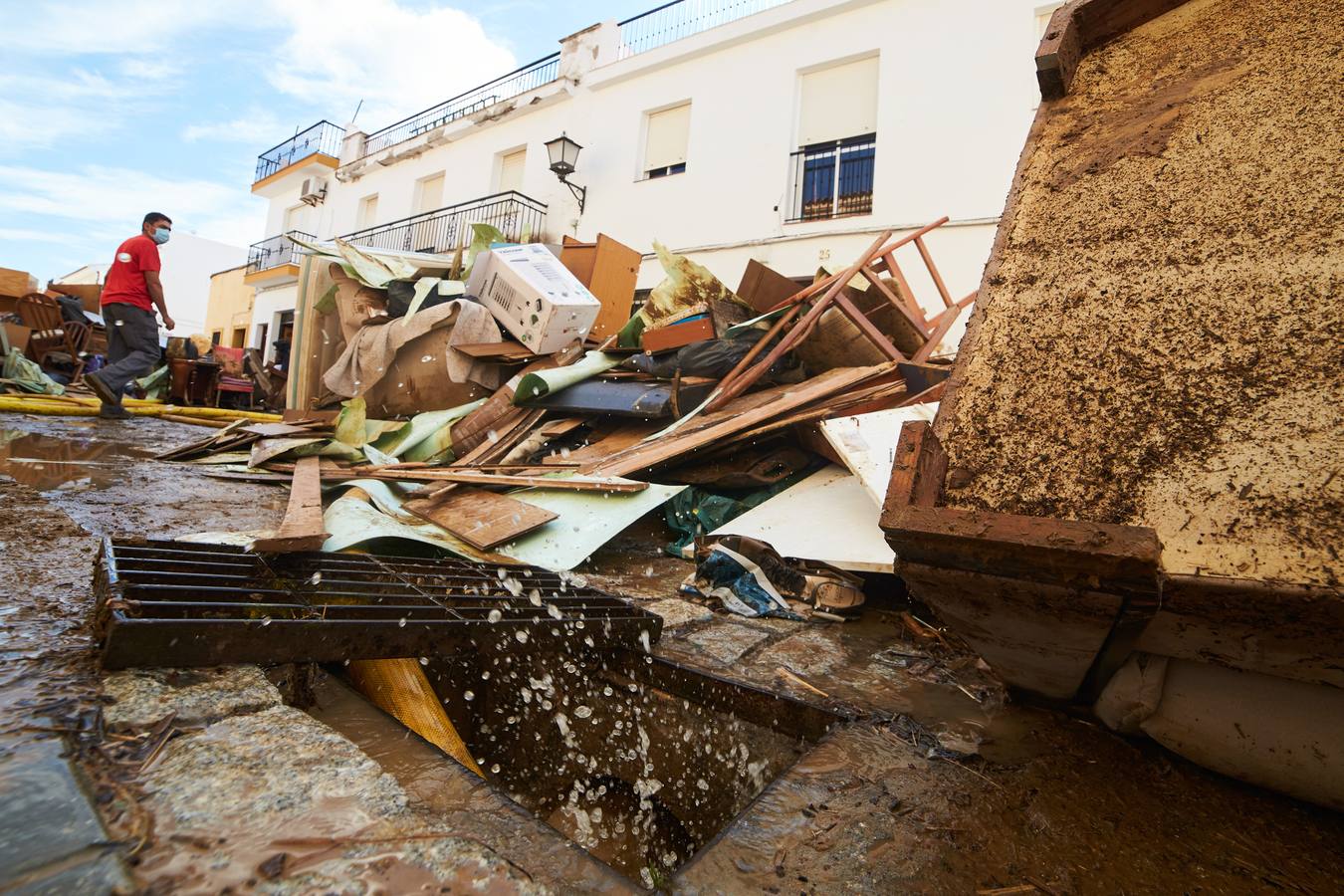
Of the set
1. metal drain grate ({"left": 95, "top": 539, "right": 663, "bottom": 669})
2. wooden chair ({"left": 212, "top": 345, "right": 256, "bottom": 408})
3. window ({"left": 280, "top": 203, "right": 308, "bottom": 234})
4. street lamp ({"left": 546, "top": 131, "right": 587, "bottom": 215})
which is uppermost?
window ({"left": 280, "top": 203, "right": 308, "bottom": 234})

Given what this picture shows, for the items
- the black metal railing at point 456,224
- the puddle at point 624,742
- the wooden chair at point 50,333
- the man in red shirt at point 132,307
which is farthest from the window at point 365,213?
the puddle at point 624,742

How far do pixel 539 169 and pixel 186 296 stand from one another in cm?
3261

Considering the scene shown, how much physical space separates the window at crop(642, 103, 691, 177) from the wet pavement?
10.5m

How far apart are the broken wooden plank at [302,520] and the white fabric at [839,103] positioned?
27.6 feet

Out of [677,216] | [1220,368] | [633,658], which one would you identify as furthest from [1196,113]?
[677,216]

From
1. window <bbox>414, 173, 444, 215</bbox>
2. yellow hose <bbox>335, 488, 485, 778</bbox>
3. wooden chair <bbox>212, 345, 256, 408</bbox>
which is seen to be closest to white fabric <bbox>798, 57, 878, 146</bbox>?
window <bbox>414, 173, 444, 215</bbox>

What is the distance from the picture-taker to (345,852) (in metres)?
0.76

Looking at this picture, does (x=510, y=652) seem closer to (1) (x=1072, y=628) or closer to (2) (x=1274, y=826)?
(1) (x=1072, y=628)

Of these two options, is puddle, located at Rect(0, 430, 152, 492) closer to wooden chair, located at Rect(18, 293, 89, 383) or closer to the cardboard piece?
the cardboard piece

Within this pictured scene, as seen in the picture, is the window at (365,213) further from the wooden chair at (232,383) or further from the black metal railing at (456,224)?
the wooden chair at (232,383)

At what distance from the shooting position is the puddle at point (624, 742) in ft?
5.22

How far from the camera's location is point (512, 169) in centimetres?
1287

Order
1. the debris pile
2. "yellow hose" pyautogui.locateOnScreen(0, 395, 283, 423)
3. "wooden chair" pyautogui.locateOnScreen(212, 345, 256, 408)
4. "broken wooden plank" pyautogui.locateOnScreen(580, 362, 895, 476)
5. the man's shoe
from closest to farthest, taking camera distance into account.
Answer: the debris pile < "broken wooden plank" pyautogui.locateOnScreen(580, 362, 895, 476) < "yellow hose" pyautogui.locateOnScreen(0, 395, 283, 423) < the man's shoe < "wooden chair" pyautogui.locateOnScreen(212, 345, 256, 408)

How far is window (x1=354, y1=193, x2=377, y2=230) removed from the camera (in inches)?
631
